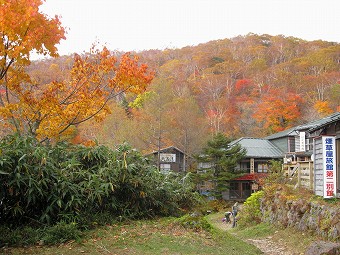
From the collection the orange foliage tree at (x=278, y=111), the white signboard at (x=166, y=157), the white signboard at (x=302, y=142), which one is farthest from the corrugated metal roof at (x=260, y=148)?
the white signboard at (x=166, y=157)

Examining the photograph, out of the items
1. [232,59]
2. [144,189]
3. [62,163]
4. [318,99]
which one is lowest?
[144,189]

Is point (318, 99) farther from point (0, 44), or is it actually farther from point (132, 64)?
point (0, 44)

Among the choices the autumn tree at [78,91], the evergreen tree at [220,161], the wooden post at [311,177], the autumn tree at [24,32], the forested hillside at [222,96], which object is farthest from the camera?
the forested hillside at [222,96]

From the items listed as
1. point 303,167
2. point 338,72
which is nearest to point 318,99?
point 338,72

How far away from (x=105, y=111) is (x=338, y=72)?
39224 mm

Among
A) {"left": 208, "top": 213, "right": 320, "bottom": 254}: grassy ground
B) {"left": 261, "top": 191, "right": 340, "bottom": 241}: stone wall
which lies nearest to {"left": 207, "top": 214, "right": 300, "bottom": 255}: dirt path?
{"left": 208, "top": 213, "right": 320, "bottom": 254}: grassy ground

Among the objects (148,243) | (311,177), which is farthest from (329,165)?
(148,243)

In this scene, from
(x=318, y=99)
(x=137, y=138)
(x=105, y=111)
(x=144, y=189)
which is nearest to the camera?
(x=144, y=189)

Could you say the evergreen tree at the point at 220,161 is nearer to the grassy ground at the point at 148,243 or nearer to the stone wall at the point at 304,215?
the stone wall at the point at 304,215

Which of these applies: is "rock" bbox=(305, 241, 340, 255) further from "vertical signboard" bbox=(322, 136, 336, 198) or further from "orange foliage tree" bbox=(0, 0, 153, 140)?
"orange foliage tree" bbox=(0, 0, 153, 140)

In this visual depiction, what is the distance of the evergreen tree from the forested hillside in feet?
12.4

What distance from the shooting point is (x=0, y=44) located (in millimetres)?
7578

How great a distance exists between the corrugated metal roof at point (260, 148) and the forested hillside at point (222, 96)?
3.91 metres

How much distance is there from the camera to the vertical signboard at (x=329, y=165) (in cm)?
1250
